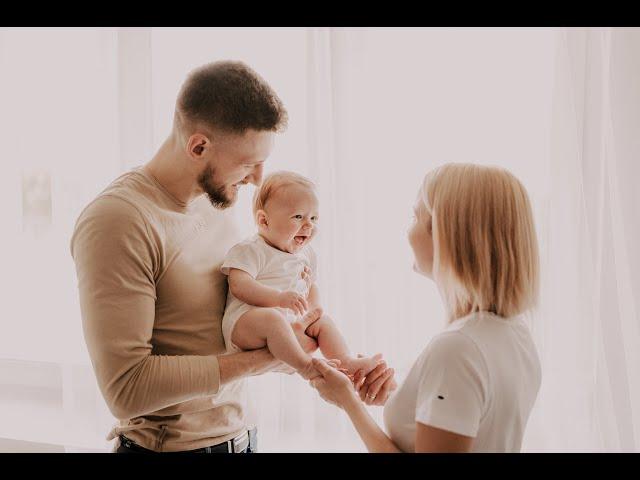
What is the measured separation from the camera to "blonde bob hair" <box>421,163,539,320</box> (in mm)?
1170

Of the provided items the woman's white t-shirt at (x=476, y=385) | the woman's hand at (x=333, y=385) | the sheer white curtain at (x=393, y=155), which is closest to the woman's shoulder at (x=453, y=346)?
the woman's white t-shirt at (x=476, y=385)

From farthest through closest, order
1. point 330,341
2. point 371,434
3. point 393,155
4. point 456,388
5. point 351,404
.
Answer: point 393,155
point 330,341
point 351,404
point 371,434
point 456,388

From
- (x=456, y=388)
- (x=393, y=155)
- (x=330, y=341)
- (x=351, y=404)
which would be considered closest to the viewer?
(x=456, y=388)

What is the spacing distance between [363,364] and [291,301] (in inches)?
9.7

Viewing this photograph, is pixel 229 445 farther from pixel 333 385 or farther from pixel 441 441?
pixel 441 441

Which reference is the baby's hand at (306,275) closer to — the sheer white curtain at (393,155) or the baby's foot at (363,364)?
the baby's foot at (363,364)

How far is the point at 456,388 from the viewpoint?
3.58 ft

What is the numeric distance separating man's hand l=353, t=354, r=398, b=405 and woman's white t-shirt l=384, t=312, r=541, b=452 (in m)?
0.31

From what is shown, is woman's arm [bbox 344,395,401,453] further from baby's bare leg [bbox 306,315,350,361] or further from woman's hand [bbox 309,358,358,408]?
baby's bare leg [bbox 306,315,350,361]

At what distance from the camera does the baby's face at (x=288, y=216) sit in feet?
5.51

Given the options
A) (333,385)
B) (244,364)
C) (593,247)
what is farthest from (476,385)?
(593,247)

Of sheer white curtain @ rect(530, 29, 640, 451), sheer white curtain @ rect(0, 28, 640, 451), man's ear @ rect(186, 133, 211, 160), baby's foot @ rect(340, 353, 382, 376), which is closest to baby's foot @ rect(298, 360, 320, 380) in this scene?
baby's foot @ rect(340, 353, 382, 376)

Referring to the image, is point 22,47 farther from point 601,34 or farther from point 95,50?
point 601,34

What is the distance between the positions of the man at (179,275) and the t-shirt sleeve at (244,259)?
4cm
